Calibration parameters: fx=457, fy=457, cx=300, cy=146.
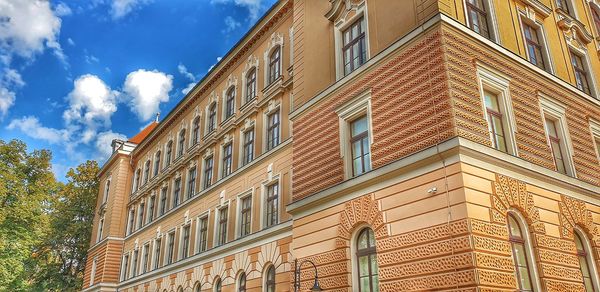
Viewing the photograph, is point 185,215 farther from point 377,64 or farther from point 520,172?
point 520,172

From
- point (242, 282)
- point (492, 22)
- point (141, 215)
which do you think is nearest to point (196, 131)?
point (141, 215)

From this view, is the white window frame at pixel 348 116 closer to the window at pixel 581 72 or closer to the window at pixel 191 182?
the window at pixel 581 72

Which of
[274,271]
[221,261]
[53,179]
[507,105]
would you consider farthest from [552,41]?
[53,179]

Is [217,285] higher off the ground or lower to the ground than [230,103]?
lower

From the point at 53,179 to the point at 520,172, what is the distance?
33.9 m

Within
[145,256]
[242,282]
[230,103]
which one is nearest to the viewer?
[242,282]

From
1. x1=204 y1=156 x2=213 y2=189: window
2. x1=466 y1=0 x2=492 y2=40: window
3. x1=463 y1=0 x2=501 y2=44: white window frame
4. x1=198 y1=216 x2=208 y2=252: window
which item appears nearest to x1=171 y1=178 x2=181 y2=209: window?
x1=204 y1=156 x2=213 y2=189: window

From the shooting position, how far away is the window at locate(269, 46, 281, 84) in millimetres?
21406

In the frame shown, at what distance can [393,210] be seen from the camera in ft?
37.4

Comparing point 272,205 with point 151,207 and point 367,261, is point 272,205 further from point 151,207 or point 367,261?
point 151,207

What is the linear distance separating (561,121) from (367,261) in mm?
7661

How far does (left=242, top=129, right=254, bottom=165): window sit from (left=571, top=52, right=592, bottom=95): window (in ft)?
44.7

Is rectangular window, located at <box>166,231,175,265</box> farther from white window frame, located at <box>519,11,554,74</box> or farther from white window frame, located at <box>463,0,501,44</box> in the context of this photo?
white window frame, located at <box>519,11,554,74</box>

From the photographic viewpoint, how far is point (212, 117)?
27.0 metres
